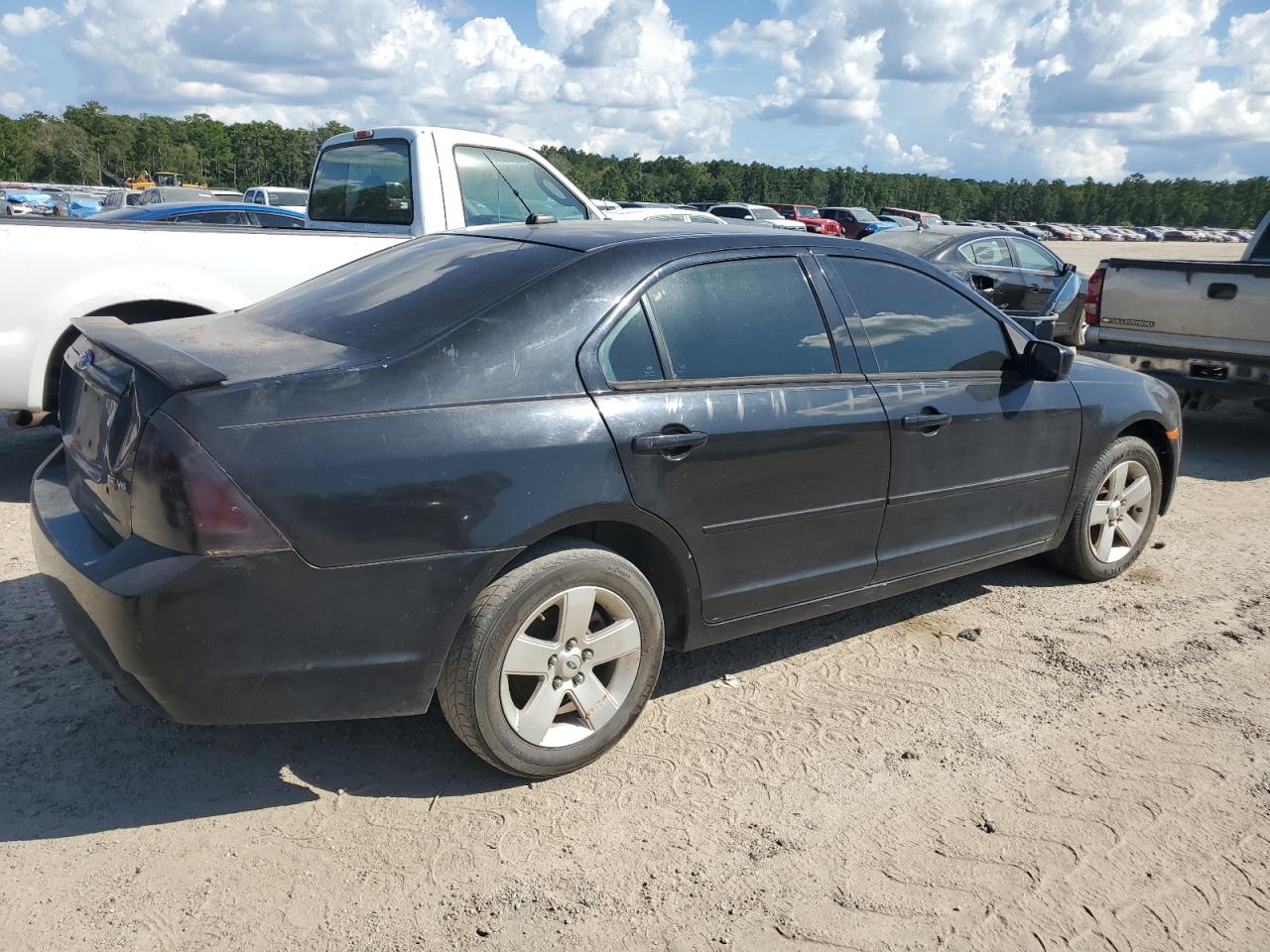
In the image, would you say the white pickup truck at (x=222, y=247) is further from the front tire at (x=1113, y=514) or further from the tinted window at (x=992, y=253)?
the tinted window at (x=992, y=253)

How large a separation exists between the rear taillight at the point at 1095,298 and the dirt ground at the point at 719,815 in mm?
5055

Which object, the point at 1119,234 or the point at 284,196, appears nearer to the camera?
the point at 284,196

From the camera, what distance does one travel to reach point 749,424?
350 cm

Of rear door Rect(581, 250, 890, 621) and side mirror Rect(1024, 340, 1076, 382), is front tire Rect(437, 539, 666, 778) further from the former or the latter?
side mirror Rect(1024, 340, 1076, 382)

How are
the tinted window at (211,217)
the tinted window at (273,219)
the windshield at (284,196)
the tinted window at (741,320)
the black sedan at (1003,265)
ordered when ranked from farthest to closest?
the windshield at (284,196)
the tinted window at (273,219)
the black sedan at (1003,265)
the tinted window at (211,217)
the tinted window at (741,320)

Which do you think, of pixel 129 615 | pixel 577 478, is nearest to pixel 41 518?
pixel 129 615

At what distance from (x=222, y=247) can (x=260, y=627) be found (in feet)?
12.9

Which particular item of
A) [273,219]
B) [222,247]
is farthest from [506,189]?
[273,219]

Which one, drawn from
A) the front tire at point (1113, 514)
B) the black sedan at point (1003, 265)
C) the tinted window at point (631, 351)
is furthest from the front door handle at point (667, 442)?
the black sedan at point (1003, 265)

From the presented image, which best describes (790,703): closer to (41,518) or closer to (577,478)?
(577,478)

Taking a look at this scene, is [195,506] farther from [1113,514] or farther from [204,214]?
[204,214]

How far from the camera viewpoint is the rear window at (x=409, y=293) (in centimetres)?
324

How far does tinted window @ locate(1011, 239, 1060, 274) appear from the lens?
12.7 metres

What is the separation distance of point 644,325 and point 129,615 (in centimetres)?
172
